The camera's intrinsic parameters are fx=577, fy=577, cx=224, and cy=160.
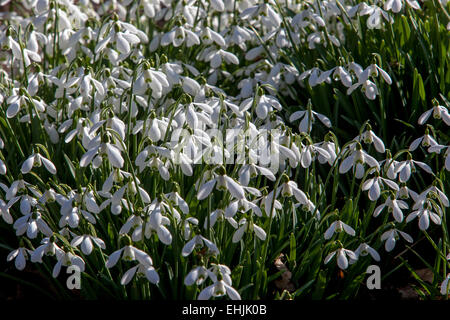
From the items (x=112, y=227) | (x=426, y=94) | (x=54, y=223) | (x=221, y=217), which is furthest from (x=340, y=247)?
(x=426, y=94)

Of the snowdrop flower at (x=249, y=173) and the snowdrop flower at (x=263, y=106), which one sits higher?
the snowdrop flower at (x=263, y=106)

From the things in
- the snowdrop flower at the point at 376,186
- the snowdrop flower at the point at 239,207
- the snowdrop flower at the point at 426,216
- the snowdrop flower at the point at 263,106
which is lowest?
the snowdrop flower at the point at 426,216

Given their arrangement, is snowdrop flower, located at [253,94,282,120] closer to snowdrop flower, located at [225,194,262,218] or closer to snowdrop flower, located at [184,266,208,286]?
snowdrop flower, located at [225,194,262,218]

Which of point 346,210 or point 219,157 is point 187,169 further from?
point 346,210

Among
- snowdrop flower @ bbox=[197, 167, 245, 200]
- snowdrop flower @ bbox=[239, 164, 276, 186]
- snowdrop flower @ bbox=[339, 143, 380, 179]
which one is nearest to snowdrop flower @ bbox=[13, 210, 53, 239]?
snowdrop flower @ bbox=[197, 167, 245, 200]

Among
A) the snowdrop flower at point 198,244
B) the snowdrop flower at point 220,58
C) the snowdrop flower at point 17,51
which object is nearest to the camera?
the snowdrop flower at point 198,244

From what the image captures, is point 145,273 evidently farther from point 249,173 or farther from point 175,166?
point 175,166

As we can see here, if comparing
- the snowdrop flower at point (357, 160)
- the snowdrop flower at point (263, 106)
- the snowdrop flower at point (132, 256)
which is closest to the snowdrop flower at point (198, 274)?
the snowdrop flower at point (132, 256)

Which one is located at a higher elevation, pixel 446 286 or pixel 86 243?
pixel 86 243

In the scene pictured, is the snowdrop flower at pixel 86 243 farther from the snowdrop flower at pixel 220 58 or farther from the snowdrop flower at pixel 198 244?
the snowdrop flower at pixel 220 58

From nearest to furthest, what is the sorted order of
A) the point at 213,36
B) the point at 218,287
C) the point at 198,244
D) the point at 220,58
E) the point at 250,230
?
the point at 218,287 < the point at 198,244 < the point at 250,230 < the point at 213,36 < the point at 220,58

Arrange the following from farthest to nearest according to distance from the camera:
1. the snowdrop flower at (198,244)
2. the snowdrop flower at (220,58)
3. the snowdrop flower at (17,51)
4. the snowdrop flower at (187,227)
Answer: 1. the snowdrop flower at (220,58)
2. the snowdrop flower at (17,51)
3. the snowdrop flower at (187,227)
4. the snowdrop flower at (198,244)

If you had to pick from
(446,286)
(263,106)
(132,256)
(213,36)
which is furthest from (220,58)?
(446,286)

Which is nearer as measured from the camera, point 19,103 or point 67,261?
point 67,261
